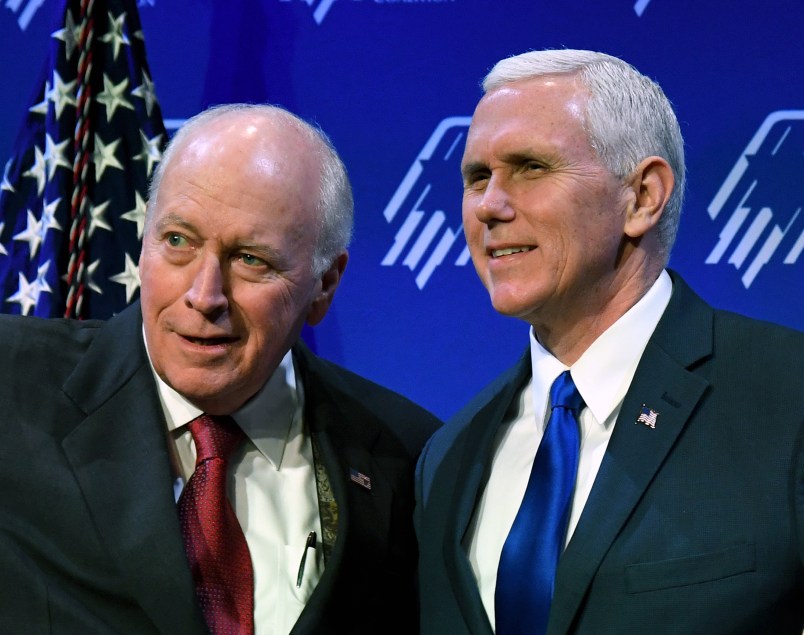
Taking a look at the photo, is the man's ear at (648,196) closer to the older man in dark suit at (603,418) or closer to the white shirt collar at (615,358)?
the older man in dark suit at (603,418)

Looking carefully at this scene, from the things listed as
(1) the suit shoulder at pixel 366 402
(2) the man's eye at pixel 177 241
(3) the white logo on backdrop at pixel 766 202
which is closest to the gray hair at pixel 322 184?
(2) the man's eye at pixel 177 241

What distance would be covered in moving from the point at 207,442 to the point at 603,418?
0.87 m

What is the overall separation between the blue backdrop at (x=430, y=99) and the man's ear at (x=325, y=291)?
121 cm

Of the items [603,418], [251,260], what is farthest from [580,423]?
[251,260]

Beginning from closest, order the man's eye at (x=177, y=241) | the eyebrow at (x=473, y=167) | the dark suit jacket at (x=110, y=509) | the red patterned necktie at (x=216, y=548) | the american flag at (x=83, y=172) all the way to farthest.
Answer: the dark suit jacket at (x=110, y=509)
the red patterned necktie at (x=216, y=548)
the man's eye at (x=177, y=241)
the eyebrow at (x=473, y=167)
the american flag at (x=83, y=172)

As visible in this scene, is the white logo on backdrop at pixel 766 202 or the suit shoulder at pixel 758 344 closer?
the suit shoulder at pixel 758 344

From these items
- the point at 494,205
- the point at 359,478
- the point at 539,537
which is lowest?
the point at 359,478

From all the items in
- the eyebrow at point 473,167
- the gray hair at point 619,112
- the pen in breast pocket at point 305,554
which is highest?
the gray hair at point 619,112

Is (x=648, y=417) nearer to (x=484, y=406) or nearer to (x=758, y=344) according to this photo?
(x=758, y=344)

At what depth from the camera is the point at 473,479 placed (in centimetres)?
263

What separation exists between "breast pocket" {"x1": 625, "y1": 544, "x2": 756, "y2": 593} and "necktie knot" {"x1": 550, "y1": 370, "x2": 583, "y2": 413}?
0.43m

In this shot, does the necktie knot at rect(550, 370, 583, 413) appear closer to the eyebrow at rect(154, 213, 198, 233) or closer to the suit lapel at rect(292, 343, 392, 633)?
the suit lapel at rect(292, 343, 392, 633)

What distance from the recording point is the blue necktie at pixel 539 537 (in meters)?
2.34

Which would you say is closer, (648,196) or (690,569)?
(690,569)
